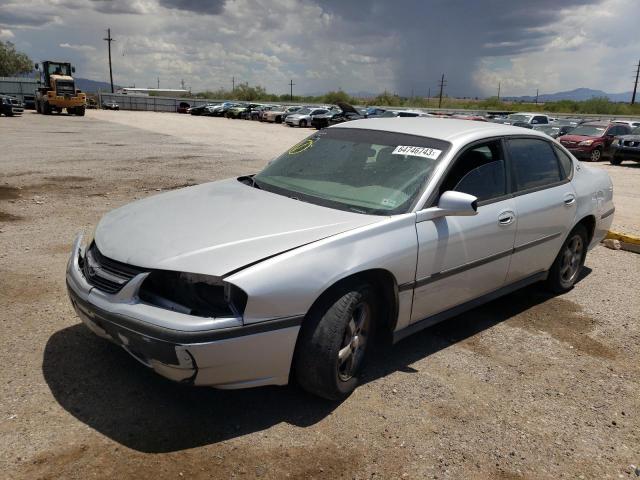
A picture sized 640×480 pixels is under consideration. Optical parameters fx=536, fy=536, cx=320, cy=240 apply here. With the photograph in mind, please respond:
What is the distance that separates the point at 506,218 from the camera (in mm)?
4062

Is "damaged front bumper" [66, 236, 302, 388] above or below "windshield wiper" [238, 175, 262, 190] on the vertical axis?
below

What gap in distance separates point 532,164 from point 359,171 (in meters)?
1.69

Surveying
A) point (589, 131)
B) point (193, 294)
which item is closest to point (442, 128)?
point (193, 294)

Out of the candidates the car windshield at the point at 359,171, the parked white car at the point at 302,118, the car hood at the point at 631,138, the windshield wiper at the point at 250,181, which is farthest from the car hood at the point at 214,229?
the parked white car at the point at 302,118

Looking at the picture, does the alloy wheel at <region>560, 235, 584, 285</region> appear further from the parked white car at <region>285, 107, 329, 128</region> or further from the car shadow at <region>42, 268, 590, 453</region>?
the parked white car at <region>285, 107, 329, 128</region>

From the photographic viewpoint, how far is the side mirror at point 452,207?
11.2ft

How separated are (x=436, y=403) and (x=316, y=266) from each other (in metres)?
1.22

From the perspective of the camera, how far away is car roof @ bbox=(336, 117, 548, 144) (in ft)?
13.0

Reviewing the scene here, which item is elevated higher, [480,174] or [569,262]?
[480,174]

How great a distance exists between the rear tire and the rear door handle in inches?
46.9

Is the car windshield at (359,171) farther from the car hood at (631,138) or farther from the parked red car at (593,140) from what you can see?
the parked red car at (593,140)

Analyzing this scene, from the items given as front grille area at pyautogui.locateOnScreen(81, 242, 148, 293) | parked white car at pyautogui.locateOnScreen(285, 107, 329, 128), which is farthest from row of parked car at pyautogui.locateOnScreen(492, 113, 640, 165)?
parked white car at pyautogui.locateOnScreen(285, 107, 329, 128)

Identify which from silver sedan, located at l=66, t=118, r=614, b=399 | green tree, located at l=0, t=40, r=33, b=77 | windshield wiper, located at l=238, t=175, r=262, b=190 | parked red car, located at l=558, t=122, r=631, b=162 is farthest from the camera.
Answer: green tree, located at l=0, t=40, r=33, b=77

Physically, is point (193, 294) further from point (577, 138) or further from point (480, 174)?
point (577, 138)
